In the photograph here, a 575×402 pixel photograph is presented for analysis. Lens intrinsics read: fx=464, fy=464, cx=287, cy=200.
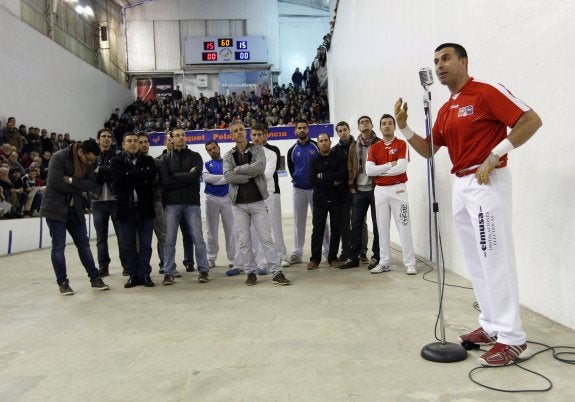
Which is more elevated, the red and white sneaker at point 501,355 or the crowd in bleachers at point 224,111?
the crowd in bleachers at point 224,111

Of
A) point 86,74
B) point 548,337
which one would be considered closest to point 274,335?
point 548,337

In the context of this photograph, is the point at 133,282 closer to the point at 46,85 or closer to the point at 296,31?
the point at 46,85

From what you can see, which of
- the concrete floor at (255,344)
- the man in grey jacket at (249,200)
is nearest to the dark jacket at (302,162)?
the man in grey jacket at (249,200)

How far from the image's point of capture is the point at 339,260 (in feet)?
18.7

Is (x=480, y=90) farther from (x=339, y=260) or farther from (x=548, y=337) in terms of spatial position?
(x=339, y=260)

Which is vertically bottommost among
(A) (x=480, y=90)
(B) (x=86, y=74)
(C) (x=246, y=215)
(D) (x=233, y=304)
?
(D) (x=233, y=304)

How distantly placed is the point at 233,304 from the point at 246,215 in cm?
113

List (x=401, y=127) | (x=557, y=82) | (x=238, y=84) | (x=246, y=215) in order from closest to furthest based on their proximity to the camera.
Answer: (x=401, y=127), (x=557, y=82), (x=246, y=215), (x=238, y=84)

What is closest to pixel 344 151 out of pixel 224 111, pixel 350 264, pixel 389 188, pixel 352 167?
pixel 352 167

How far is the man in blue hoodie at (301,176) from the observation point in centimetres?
584

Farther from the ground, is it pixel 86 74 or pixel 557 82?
pixel 86 74

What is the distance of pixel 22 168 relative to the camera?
32.6 ft

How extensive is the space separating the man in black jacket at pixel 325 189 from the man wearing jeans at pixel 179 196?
4.40ft

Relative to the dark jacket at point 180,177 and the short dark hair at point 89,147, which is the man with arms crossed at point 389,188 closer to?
the dark jacket at point 180,177
